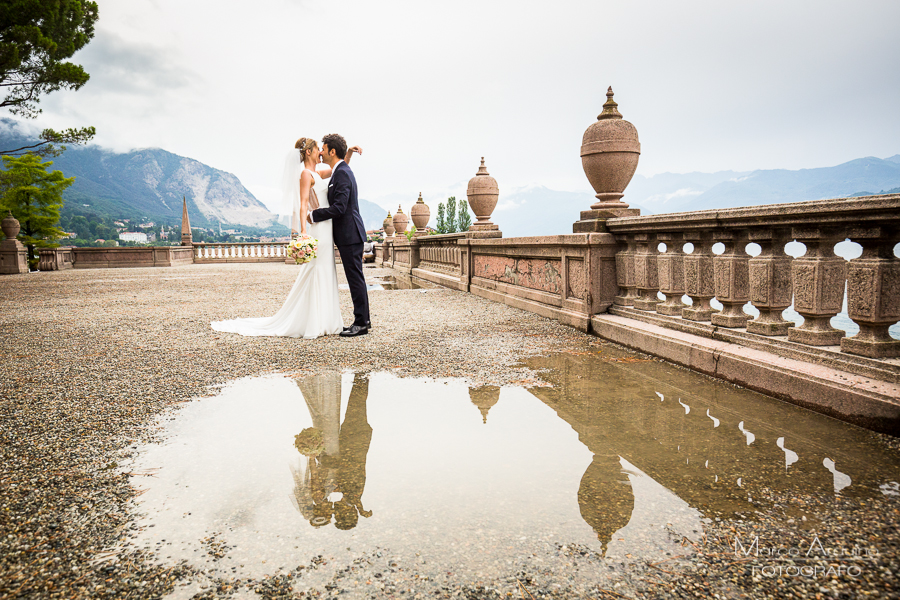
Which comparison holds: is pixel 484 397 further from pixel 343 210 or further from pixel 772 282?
pixel 343 210

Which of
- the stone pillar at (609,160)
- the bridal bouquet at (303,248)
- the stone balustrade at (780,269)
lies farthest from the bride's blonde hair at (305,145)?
the stone balustrade at (780,269)

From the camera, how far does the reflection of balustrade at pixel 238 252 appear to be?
119 ft

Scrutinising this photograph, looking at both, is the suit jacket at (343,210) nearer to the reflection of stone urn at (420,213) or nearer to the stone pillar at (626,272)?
the stone pillar at (626,272)

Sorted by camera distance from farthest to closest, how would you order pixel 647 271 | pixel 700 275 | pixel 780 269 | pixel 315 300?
pixel 315 300, pixel 647 271, pixel 700 275, pixel 780 269

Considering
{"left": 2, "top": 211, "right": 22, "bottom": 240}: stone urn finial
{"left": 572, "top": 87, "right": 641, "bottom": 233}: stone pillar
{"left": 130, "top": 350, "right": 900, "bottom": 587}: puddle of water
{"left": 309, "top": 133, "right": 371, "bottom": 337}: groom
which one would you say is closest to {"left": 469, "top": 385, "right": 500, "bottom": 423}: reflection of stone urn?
{"left": 130, "top": 350, "right": 900, "bottom": 587}: puddle of water

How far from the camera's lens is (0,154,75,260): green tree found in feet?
128

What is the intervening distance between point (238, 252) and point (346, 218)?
3422cm

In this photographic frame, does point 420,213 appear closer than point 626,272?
No

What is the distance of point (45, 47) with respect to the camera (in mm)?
17859

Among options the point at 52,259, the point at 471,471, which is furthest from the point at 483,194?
the point at 52,259

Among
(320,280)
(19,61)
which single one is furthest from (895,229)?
(19,61)

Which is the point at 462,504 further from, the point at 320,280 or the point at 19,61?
the point at 19,61

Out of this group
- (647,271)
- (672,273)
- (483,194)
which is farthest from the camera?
(483,194)

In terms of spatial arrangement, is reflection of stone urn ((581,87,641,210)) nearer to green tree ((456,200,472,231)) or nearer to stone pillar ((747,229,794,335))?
stone pillar ((747,229,794,335))
